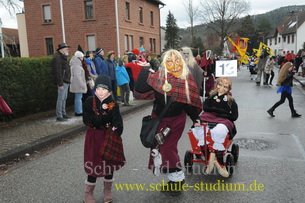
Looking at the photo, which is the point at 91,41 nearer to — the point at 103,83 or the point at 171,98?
the point at 103,83

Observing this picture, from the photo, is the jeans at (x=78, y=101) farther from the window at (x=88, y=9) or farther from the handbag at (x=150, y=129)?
the window at (x=88, y=9)

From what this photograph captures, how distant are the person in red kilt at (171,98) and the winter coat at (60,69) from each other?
180 inches

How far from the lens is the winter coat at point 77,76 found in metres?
8.14

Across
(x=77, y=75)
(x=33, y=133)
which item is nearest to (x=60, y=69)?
(x=77, y=75)

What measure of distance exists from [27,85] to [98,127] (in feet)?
18.2

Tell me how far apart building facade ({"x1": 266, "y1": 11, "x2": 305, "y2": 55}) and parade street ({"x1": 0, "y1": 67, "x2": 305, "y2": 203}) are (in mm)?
53850

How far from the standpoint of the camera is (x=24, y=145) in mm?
5664

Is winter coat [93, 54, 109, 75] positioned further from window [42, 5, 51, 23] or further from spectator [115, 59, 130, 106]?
window [42, 5, 51, 23]

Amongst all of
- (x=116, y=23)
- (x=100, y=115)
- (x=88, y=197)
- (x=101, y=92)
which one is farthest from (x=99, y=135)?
(x=116, y=23)

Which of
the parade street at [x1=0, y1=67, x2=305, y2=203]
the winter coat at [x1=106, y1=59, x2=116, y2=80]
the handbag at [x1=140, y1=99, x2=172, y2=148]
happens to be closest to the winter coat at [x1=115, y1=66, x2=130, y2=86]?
the winter coat at [x1=106, y1=59, x2=116, y2=80]

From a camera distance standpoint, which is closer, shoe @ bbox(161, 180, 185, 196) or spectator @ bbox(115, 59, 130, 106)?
shoe @ bbox(161, 180, 185, 196)

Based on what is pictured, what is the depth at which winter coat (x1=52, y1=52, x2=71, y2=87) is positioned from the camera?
7555 mm

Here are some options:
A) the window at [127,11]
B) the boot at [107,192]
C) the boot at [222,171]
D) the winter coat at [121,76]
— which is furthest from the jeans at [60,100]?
the window at [127,11]

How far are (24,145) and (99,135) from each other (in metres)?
3.06
